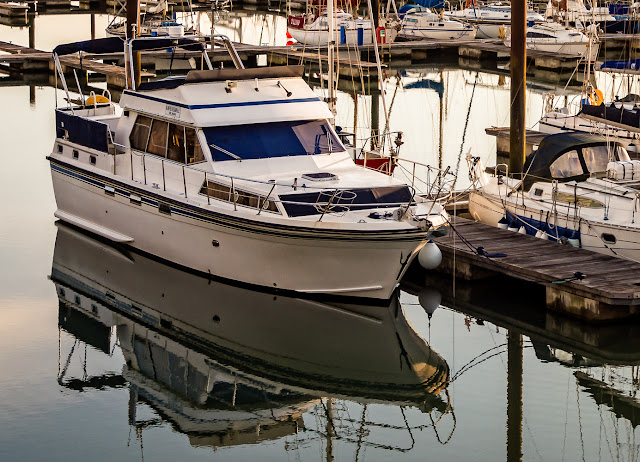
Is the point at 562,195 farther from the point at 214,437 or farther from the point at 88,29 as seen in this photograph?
the point at 88,29

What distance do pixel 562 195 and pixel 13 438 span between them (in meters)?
9.81

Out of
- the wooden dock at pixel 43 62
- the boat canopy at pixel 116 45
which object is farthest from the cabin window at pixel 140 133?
the wooden dock at pixel 43 62

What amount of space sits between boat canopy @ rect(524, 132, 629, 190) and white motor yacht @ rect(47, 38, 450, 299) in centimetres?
244

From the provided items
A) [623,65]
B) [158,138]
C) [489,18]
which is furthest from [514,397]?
[489,18]

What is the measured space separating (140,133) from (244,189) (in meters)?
3.17

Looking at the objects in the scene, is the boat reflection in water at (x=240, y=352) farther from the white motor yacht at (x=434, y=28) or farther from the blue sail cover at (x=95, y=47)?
the white motor yacht at (x=434, y=28)

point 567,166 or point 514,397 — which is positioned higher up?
point 567,166

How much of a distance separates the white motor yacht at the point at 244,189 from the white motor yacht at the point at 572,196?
2.07 metres

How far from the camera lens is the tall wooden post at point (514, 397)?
13523 mm

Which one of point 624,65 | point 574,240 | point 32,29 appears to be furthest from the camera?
point 32,29

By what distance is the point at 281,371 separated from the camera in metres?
16.0

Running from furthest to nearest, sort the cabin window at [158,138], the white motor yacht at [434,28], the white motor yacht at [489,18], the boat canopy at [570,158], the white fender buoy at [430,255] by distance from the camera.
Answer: the white motor yacht at [489,18]
the white motor yacht at [434,28]
the boat canopy at [570,158]
the cabin window at [158,138]
the white fender buoy at [430,255]

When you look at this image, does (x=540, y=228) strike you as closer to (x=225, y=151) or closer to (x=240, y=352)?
(x=225, y=151)

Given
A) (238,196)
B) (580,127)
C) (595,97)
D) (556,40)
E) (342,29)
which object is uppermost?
(342,29)
